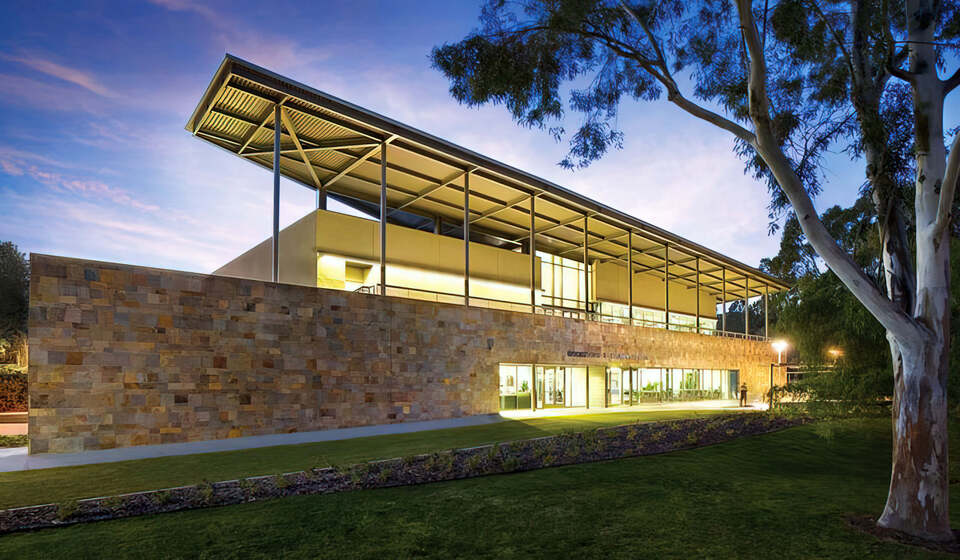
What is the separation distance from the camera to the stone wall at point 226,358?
1359 cm

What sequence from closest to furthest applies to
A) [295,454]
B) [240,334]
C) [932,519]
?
[932,519], [295,454], [240,334]

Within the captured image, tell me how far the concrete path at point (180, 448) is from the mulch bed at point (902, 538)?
12.4 m

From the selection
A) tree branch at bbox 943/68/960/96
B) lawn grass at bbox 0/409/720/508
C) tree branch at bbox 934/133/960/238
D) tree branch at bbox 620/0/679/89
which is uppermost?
tree branch at bbox 620/0/679/89

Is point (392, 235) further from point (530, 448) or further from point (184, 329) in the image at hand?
point (530, 448)

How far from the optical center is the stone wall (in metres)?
13.6

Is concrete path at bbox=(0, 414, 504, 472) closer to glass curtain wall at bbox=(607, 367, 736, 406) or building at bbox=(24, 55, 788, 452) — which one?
building at bbox=(24, 55, 788, 452)

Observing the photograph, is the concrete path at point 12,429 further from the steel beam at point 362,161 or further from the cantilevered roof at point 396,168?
the steel beam at point 362,161

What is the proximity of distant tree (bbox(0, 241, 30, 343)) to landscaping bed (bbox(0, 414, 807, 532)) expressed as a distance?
39508mm

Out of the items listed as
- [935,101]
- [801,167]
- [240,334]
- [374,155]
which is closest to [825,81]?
[801,167]

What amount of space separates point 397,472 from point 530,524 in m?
3.55

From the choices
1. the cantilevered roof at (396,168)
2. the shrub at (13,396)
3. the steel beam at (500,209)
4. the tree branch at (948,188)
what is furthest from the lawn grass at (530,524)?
the shrub at (13,396)

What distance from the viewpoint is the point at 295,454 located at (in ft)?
41.7

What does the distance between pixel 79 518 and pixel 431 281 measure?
20661 millimetres

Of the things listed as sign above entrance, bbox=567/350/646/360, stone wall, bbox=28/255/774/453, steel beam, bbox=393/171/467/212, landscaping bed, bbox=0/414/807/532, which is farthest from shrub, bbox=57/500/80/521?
sign above entrance, bbox=567/350/646/360
